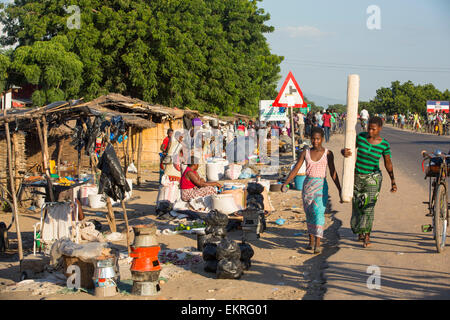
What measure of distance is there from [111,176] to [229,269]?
249 cm

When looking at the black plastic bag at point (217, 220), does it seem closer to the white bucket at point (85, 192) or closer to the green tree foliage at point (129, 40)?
the white bucket at point (85, 192)

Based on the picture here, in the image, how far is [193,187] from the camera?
1004cm

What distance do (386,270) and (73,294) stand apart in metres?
3.56

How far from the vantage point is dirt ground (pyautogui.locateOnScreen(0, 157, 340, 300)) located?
17.9 feet

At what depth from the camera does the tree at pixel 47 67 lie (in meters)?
22.4

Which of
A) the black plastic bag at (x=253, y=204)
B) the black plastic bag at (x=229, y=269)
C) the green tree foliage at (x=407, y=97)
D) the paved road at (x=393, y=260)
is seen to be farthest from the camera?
the green tree foliage at (x=407, y=97)

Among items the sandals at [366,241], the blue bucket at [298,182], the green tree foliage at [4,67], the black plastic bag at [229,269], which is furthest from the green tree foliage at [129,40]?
the black plastic bag at [229,269]

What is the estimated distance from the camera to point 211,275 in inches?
248

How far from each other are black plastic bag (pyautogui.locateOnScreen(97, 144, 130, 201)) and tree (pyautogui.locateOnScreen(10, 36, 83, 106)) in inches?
649

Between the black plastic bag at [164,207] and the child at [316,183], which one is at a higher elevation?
the child at [316,183]

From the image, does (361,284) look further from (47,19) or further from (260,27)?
(260,27)

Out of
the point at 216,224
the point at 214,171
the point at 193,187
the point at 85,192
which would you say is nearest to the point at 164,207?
the point at 193,187

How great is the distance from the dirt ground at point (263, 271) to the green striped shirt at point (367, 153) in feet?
4.04

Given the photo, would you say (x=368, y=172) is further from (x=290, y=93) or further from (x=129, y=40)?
(x=129, y=40)
